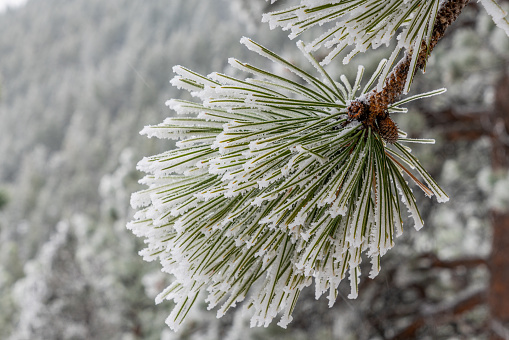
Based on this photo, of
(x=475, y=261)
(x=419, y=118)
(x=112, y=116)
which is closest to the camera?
(x=419, y=118)

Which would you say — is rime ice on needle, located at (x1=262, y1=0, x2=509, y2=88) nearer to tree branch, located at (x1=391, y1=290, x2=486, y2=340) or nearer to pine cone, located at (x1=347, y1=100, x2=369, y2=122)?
pine cone, located at (x1=347, y1=100, x2=369, y2=122)

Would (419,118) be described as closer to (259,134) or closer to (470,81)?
(470,81)

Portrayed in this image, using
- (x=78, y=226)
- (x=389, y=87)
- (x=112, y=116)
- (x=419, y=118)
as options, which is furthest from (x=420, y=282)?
(x=112, y=116)

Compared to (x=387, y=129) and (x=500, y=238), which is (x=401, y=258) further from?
(x=387, y=129)

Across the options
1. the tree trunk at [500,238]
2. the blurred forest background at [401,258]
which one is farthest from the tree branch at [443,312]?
the tree trunk at [500,238]

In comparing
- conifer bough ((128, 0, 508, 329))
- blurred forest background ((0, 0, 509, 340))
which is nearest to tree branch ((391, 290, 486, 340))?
blurred forest background ((0, 0, 509, 340))

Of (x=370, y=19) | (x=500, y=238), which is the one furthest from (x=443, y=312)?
(x=370, y=19)

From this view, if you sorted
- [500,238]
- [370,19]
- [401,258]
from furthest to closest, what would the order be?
[401,258]
[500,238]
[370,19]
